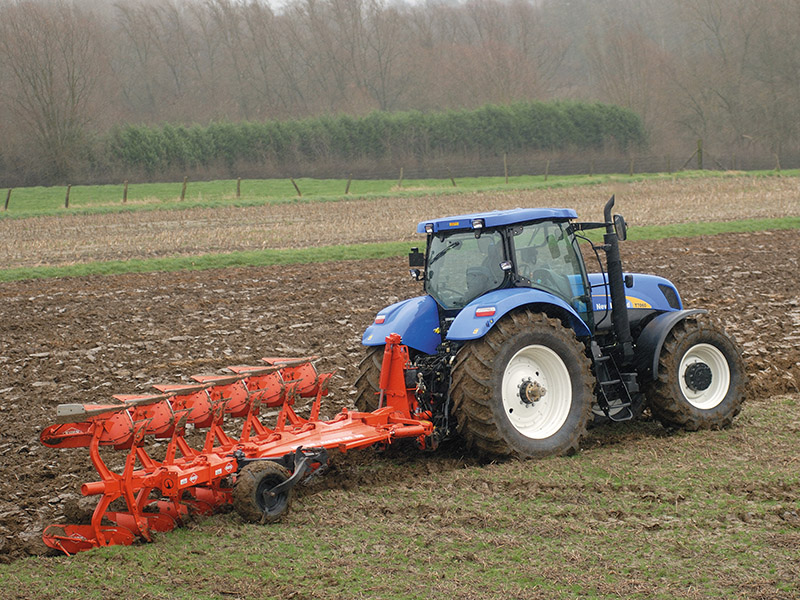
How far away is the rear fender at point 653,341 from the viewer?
7.51 meters

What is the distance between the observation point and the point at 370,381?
7.35m

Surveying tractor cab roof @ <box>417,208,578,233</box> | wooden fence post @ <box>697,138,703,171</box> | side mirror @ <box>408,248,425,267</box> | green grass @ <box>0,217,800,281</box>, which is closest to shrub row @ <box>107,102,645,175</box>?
wooden fence post @ <box>697,138,703,171</box>

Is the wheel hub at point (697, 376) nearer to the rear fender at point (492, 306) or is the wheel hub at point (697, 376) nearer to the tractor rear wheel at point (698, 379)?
the tractor rear wheel at point (698, 379)

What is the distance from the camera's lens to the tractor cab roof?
7.04 meters

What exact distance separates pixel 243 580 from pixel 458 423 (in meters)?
2.32

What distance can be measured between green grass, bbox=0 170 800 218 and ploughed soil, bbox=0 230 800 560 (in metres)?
21.0

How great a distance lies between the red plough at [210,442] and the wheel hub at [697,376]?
238cm

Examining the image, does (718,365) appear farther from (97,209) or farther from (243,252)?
(97,209)

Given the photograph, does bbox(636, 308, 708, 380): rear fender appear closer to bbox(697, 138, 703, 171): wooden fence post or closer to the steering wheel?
the steering wheel

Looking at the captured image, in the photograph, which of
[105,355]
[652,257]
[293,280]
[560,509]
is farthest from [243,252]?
[560,509]

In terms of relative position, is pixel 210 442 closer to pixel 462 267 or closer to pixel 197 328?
pixel 462 267

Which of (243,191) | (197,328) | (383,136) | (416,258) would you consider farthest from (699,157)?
(416,258)

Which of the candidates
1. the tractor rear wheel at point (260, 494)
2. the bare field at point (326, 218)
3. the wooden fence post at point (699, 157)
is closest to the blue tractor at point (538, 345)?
the tractor rear wheel at point (260, 494)

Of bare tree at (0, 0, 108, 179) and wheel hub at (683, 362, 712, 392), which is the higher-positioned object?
bare tree at (0, 0, 108, 179)
